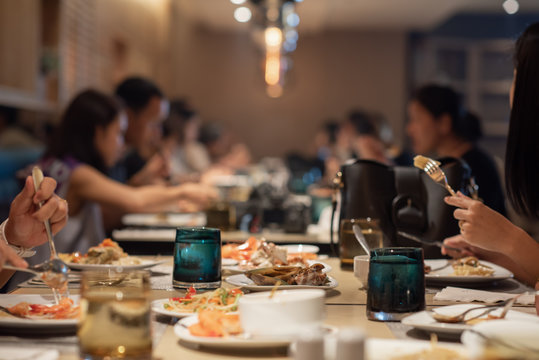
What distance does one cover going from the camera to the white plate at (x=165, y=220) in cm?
302

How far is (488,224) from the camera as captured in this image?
151 centimetres

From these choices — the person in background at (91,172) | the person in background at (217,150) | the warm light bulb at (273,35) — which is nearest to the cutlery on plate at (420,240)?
the person in background at (91,172)

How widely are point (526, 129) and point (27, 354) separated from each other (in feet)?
4.61

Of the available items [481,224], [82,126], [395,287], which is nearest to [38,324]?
[395,287]

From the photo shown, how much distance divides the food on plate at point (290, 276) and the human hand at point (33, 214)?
0.46 meters

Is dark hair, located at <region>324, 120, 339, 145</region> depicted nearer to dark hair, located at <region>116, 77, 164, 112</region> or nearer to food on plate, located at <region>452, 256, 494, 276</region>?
dark hair, located at <region>116, 77, 164, 112</region>

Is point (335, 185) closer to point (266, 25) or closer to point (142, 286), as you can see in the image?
point (142, 286)

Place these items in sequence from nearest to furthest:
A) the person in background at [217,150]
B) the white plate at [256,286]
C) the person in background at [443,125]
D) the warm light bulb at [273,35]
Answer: the white plate at [256,286] → the person in background at [443,125] → the warm light bulb at [273,35] → the person in background at [217,150]

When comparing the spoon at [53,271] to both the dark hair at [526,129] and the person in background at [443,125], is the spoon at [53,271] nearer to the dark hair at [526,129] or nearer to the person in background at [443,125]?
the dark hair at [526,129]

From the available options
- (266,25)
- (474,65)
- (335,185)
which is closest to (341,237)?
(335,185)

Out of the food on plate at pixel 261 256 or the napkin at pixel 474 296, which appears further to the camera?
the food on plate at pixel 261 256

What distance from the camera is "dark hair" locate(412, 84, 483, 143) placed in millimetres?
3617

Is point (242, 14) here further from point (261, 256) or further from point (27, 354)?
point (27, 354)

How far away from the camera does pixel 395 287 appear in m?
1.17
